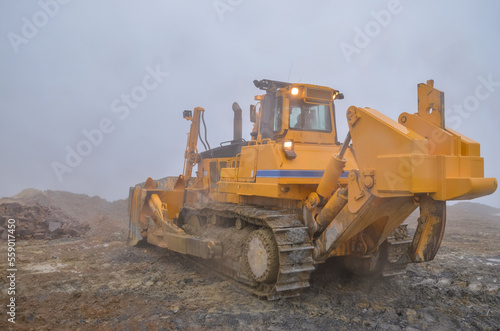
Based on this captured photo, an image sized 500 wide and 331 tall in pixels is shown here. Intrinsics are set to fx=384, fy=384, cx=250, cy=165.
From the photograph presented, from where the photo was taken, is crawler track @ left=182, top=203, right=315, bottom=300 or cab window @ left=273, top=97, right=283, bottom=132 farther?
cab window @ left=273, top=97, right=283, bottom=132

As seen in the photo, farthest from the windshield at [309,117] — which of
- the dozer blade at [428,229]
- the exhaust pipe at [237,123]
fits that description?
the exhaust pipe at [237,123]

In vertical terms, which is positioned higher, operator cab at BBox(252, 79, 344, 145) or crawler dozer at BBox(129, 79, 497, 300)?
operator cab at BBox(252, 79, 344, 145)

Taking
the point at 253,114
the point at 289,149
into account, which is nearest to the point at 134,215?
the point at 253,114

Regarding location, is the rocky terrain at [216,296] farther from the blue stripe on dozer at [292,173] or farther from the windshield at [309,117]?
the windshield at [309,117]

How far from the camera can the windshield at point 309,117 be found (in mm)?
6227

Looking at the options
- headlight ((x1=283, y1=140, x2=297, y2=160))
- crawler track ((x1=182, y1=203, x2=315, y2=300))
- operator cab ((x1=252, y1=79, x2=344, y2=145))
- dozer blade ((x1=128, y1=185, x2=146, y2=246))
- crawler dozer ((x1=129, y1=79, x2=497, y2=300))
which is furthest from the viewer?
dozer blade ((x1=128, y1=185, x2=146, y2=246))

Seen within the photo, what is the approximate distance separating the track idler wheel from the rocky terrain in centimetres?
35

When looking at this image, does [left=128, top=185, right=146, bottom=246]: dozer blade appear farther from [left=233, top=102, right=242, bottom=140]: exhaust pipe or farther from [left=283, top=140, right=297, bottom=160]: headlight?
[left=283, top=140, right=297, bottom=160]: headlight

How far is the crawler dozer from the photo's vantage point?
4.06 m

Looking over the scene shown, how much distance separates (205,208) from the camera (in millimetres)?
7281

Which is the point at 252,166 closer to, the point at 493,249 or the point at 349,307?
the point at 349,307

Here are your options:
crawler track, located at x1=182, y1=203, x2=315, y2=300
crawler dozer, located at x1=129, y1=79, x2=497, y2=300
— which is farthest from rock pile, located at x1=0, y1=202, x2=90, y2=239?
crawler track, located at x1=182, y1=203, x2=315, y2=300

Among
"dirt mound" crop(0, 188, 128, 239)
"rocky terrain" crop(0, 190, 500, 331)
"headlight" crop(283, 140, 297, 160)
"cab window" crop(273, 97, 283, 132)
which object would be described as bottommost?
"rocky terrain" crop(0, 190, 500, 331)

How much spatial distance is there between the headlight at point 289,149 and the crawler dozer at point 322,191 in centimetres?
2
